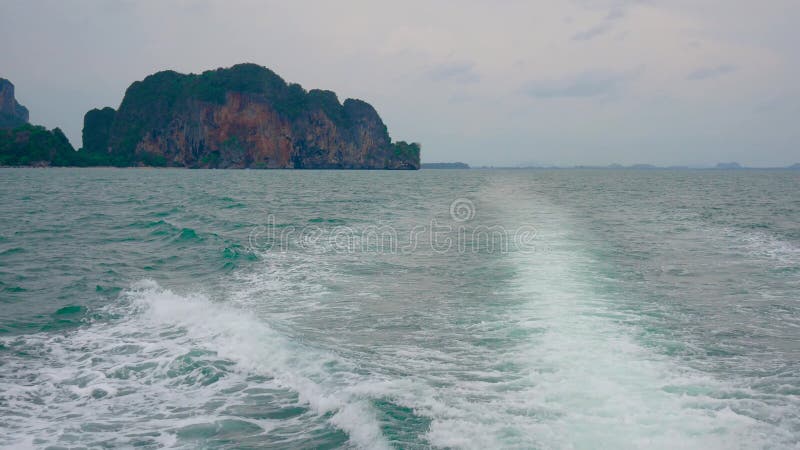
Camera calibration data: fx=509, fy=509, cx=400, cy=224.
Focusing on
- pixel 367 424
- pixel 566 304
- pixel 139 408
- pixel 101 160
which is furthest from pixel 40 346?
pixel 101 160

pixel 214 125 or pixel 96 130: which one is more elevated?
pixel 214 125

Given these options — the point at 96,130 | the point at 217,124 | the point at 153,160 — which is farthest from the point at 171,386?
the point at 96,130

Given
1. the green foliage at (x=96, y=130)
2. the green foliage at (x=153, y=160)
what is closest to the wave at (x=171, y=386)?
the green foliage at (x=153, y=160)

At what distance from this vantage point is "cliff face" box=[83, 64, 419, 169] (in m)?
162

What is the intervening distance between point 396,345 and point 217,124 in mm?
170623

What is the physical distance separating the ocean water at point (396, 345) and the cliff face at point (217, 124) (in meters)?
155

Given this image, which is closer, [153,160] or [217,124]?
[153,160]

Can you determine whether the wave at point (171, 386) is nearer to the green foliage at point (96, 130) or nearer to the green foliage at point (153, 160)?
the green foliage at point (153, 160)

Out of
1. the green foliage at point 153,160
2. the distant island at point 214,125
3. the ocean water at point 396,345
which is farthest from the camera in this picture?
the distant island at point 214,125

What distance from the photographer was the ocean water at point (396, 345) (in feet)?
16.0

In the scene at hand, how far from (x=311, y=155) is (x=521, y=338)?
18180 centimetres

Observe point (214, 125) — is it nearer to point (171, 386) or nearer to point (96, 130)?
point (96, 130)

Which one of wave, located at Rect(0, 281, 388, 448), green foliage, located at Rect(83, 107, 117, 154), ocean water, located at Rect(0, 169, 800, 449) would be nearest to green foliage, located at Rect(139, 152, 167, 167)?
green foliage, located at Rect(83, 107, 117, 154)

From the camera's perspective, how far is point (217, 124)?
163750 millimetres
